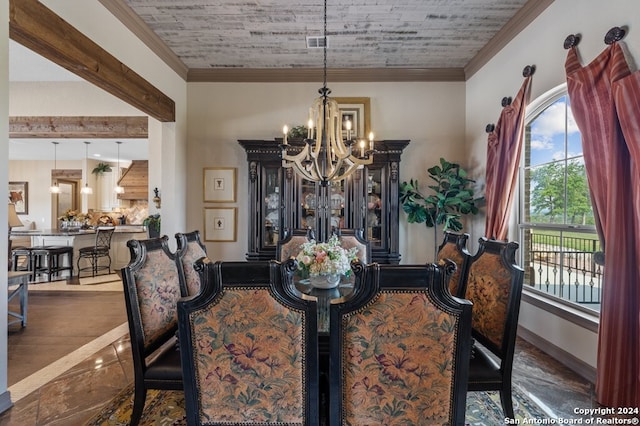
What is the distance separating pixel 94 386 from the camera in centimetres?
219

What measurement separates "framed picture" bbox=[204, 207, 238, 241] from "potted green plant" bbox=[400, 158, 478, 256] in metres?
2.30

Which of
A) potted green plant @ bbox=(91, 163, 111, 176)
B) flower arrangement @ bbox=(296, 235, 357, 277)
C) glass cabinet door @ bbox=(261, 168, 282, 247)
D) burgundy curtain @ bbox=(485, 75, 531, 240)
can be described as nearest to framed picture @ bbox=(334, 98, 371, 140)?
glass cabinet door @ bbox=(261, 168, 282, 247)

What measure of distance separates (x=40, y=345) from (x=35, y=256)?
326 centimetres

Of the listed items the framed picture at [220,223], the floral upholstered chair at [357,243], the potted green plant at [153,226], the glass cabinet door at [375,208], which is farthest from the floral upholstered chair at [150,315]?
the potted green plant at [153,226]

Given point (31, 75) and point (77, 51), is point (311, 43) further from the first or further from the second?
point (31, 75)

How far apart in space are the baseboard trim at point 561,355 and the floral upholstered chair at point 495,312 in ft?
3.92

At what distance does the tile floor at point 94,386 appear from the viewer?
1.90 meters

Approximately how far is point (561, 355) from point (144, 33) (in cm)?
491

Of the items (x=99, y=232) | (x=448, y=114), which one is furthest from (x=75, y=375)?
(x=448, y=114)

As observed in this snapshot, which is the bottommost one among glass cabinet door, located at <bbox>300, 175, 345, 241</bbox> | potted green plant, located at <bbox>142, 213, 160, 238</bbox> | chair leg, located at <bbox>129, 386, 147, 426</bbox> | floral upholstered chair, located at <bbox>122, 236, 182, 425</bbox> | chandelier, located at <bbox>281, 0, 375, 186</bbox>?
chair leg, located at <bbox>129, 386, 147, 426</bbox>

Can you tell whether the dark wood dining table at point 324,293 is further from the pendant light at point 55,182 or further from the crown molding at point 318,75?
the pendant light at point 55,182

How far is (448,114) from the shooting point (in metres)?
4.13

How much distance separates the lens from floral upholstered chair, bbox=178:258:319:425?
3.78ft

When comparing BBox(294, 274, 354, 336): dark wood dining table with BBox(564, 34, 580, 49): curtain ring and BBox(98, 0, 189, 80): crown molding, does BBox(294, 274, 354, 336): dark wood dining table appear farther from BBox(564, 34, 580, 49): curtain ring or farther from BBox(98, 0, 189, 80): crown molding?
BBox(98, 0, 189, 80): crown molding
